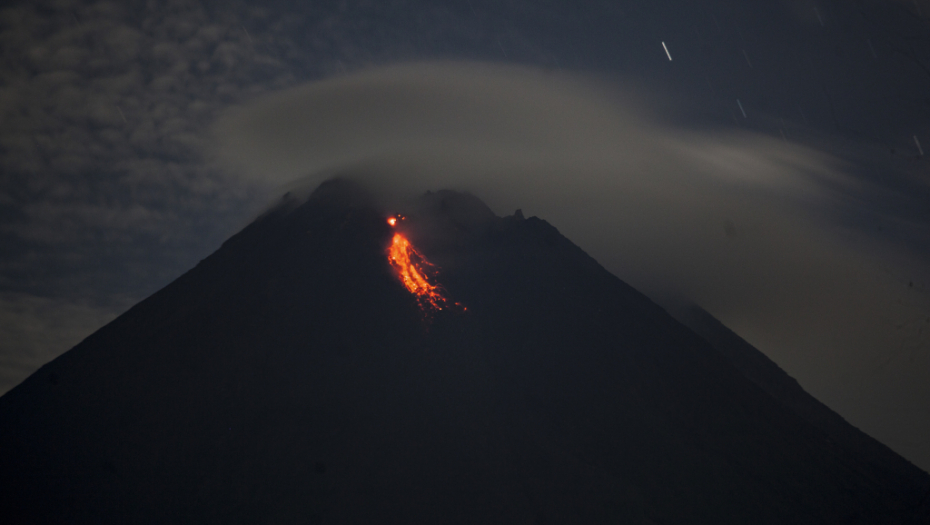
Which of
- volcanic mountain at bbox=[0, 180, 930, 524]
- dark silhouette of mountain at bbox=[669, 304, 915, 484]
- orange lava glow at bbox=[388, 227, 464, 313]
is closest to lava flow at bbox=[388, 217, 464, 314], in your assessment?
orange lava glow at bbox=[388, 227, 464, 313]

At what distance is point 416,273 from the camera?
71.1 metres

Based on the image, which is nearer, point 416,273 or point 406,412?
point 406,412

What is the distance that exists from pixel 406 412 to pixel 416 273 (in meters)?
27.1

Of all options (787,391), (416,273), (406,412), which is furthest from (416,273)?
(787,391)

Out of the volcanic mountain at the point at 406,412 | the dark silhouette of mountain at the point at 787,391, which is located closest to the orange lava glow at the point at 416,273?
the volcanic mountain at the point at 406,412

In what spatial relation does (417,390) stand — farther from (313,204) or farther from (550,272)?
(313,204)

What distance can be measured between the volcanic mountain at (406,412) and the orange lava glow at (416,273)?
477 millimetres

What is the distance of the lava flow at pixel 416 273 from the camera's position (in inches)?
2553

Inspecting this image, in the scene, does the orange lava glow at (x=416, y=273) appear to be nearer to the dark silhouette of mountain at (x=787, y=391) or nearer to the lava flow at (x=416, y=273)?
the lava flow at (x=416, y=273)

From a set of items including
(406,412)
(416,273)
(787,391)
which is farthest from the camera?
(787,391)

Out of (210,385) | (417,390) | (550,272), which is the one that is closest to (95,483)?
(210,385)

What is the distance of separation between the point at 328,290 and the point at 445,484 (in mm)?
32486

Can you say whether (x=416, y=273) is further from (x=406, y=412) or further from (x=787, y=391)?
(x=787, y=391)

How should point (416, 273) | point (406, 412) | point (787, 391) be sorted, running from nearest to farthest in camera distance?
point (406, 412) < point (416, 273) < point (787, 391)
